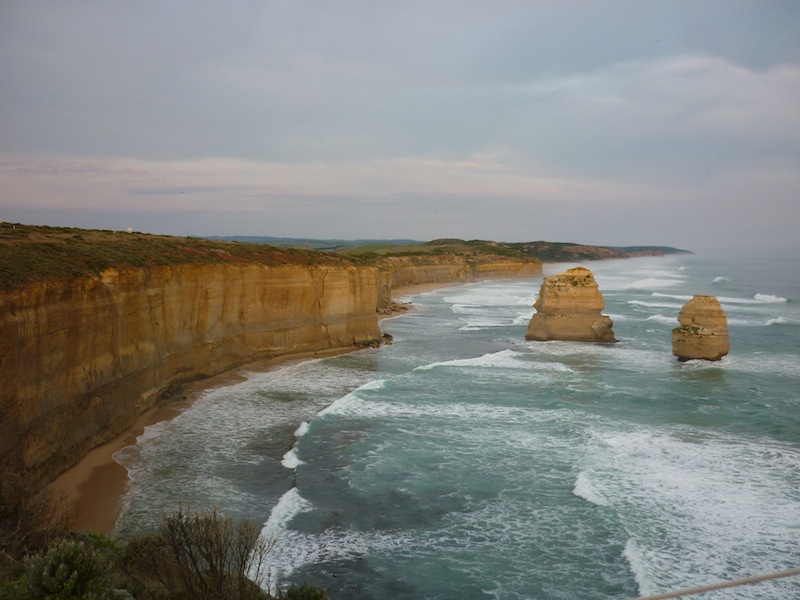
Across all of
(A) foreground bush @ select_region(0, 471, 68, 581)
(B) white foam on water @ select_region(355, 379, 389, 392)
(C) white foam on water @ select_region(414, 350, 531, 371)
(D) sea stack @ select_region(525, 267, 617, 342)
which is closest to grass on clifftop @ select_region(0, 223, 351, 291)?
(A) foreground bush @ select_region(0, 471, 68, 581)

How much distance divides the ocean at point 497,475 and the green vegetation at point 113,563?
171cm

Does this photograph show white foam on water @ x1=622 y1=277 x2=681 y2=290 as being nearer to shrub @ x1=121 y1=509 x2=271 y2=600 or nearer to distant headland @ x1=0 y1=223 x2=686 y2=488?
distant headland @ x1=0 y1=223 x2=686 y2=488

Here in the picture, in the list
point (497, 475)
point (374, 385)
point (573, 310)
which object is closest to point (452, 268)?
point (573, 310)

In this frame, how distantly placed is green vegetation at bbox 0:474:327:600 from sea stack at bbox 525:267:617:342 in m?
29.6

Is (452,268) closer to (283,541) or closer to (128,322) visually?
(128,322)

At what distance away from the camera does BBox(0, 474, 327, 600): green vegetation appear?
321 inches

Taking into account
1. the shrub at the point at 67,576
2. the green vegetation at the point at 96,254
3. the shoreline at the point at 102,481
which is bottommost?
the shoreline at the point at 102,481

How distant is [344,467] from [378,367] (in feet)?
47.9

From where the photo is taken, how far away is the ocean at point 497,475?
1323 cm

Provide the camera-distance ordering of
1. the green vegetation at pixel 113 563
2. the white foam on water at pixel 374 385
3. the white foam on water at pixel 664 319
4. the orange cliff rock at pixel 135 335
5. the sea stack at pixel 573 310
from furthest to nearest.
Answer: the white foam on water at pixel 664 319, the sea stack at pixel 573 310, the white foam on water at pixel 374 385, the orange cliff rock at pixel 135 335, the green vegetation at pixel 113 563

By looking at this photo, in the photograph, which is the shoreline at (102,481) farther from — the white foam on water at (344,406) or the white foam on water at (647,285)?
the white foam on water at (647,285)

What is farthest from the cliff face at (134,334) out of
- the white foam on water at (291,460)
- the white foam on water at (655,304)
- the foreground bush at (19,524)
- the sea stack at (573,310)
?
the white foam on water at (655,304)

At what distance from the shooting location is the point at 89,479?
17.2 metres

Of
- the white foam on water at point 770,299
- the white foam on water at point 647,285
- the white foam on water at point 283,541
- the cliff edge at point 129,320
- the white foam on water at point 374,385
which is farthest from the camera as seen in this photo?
the white foam on water at point 647,285
